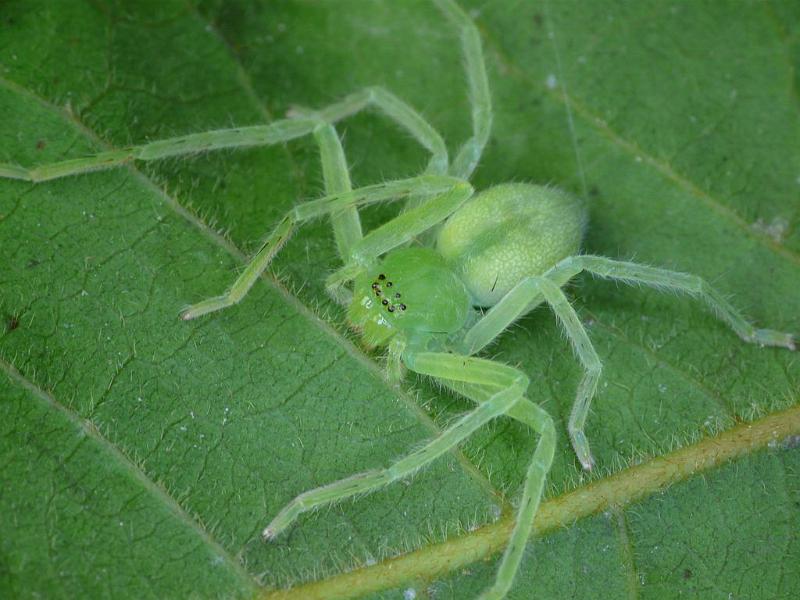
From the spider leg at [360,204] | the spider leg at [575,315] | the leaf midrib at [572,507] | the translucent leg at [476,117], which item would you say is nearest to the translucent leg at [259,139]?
the translucent leg at [476,117]

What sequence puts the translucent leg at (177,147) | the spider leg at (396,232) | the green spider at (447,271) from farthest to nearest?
the spider leg at (396,232)
the translucent leg at (177,147)
the green spider at (447,271)

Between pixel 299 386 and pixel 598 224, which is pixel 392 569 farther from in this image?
pixel 598 224

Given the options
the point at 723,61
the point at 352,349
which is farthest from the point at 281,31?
the point at 723,61

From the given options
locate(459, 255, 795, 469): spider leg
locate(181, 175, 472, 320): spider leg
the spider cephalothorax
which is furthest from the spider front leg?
locate(181, 175, 472, 320): spider leg

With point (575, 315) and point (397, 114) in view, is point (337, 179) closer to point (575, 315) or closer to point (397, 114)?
point (397, 114)

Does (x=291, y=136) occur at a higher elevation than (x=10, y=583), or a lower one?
higher

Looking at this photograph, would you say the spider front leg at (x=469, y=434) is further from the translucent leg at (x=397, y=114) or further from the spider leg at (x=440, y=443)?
the translucent leg at (x=397, y=114)

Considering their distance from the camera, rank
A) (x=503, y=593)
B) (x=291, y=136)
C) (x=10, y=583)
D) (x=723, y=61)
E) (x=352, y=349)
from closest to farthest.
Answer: (x=10, y=583), (x=503, y=593), (x=352, y=349), (x=291, y=136), (x=723, y=61)

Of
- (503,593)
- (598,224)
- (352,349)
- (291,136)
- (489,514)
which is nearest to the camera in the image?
(503,593)
